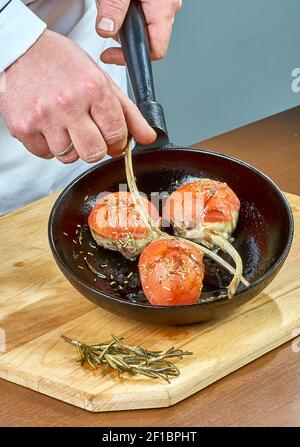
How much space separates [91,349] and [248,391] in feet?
0.67

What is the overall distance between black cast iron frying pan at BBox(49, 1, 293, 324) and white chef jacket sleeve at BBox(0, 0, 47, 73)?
0.19m

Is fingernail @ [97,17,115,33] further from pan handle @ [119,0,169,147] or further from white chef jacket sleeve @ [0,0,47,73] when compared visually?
white chef jacket sleeve @ [0,0,47,73]

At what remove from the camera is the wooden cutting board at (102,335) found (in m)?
1.07

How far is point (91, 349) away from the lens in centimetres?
112

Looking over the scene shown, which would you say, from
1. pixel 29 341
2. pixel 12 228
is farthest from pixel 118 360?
pixel 12 228

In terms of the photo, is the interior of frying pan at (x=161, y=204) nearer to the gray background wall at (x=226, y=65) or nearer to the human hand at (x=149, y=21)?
the human hand at (x=149, y=21)

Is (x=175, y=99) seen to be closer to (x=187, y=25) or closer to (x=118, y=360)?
(x=187, y=25)

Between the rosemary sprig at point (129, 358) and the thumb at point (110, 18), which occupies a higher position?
the thumb at point (110, 18)

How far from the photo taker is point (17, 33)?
120 cm

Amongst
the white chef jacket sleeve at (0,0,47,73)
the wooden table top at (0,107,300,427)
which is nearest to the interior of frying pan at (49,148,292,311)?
the wooden table top at (0,107,300,427)

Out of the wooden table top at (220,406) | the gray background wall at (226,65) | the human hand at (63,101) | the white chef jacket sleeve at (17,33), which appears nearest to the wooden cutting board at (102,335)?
the wooden table top at (220,406)

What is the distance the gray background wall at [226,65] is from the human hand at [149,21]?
1.28 meters

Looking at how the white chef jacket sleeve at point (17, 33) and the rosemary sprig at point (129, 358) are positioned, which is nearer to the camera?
the rosemary sprig at point (129, 358)

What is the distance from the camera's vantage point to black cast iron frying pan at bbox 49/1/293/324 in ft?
3.73
